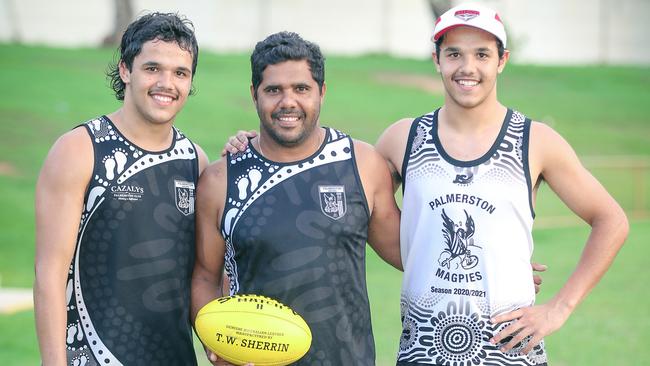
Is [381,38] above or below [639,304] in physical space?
above

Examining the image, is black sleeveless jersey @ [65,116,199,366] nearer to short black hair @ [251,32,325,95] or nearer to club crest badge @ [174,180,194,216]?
club crest badge @ [174,180,194,216]

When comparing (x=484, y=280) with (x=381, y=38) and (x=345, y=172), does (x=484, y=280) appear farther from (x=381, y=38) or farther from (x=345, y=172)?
(x=381, y=38)

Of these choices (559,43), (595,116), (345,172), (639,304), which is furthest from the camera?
(559,43)

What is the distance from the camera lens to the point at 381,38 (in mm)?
29484

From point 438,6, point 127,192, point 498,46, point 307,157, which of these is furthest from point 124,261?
point 438,6

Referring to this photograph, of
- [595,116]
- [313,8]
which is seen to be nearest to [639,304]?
[595,116]

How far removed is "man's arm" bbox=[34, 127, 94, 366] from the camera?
13.7 ft

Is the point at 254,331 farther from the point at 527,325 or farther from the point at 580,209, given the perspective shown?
the point at 580,209

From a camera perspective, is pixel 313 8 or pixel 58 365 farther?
pixel 313 8

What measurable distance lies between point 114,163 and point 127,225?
27cm

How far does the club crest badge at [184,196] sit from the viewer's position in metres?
4.49

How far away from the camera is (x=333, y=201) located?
441cm

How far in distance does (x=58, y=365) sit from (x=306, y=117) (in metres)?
1.47

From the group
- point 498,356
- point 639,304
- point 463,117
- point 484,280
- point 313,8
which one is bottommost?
point 639,304
